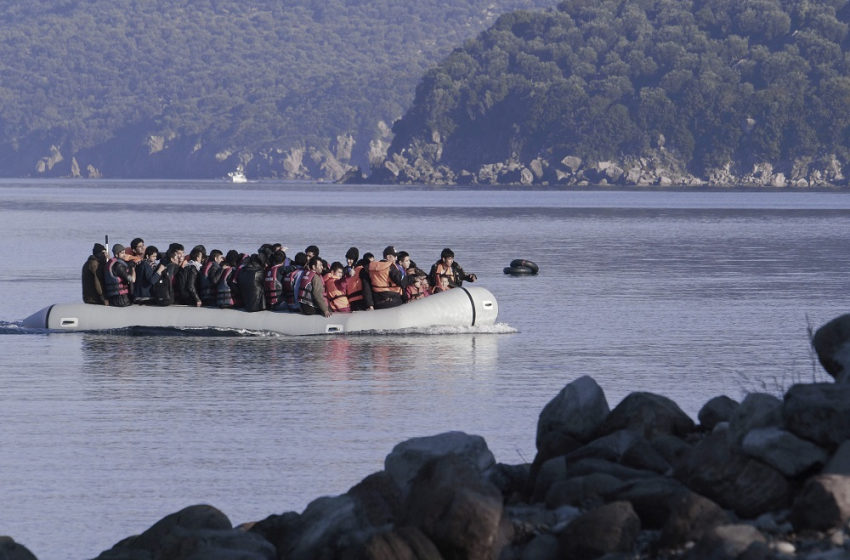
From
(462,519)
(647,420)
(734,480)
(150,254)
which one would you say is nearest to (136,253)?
(150,254)

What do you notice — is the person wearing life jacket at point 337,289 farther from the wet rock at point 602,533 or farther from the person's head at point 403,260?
the wet rock at point 602,533

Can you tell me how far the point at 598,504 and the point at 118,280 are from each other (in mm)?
17294

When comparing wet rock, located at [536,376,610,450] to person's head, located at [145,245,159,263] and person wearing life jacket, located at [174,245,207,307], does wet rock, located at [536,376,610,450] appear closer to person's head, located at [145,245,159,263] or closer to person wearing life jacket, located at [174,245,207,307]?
person wearing life jacket, located at [174,245,207,307]

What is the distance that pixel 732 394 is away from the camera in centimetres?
2002

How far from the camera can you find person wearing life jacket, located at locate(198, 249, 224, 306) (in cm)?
2739

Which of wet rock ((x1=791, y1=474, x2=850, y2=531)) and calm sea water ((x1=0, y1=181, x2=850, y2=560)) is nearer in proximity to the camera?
wet rock ((x1=791, y1=474, x2=850, y2=531))

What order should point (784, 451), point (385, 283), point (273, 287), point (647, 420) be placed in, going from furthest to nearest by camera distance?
point (385, 283)
point (273, 287)
point (647, 420)
point (784, 451)

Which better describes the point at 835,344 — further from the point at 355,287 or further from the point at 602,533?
the point at 355,287

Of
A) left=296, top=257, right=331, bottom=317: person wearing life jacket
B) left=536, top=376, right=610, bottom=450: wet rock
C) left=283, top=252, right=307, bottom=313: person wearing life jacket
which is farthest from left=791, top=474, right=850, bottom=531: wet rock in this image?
left=283, top=252, right=307, bottom=313: person wearing life jacket

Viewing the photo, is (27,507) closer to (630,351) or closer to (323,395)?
(323,395)

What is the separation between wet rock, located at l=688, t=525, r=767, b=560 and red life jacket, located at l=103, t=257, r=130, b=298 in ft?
62.0

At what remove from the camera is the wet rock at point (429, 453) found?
42.0 feet

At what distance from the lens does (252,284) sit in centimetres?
2700

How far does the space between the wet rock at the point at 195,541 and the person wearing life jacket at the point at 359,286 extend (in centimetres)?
1526
